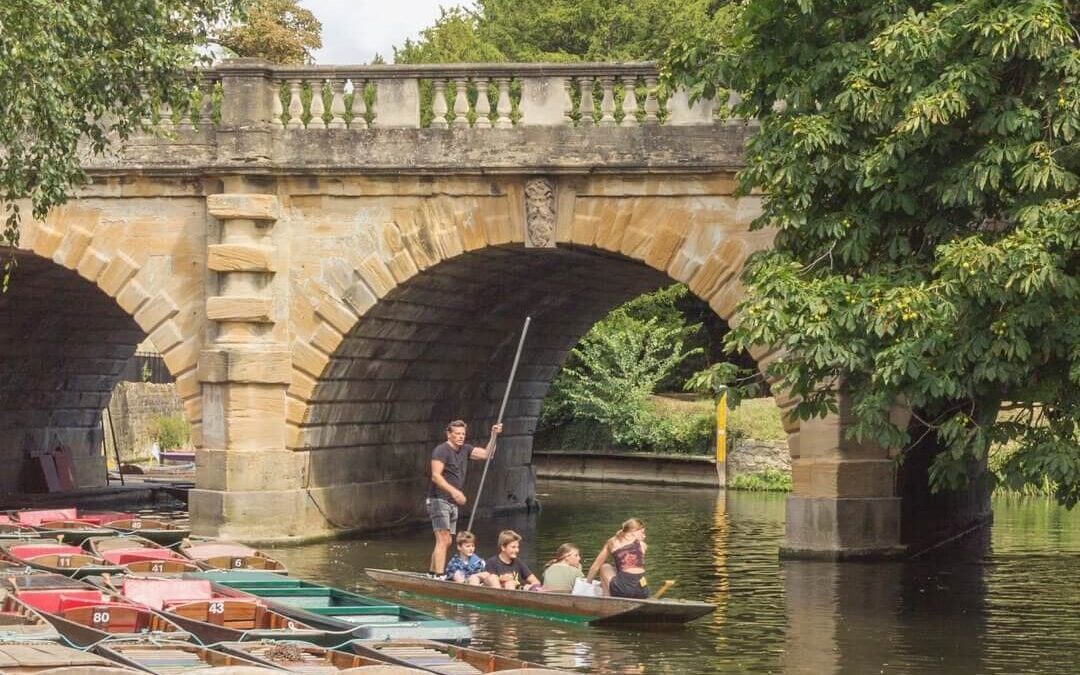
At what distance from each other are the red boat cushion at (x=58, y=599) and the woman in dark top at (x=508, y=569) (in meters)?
3.65

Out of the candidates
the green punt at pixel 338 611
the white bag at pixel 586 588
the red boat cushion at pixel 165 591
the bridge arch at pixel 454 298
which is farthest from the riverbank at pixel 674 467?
the red boat cushion at pixel 165 591

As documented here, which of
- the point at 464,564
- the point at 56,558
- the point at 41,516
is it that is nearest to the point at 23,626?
the point at 56,558

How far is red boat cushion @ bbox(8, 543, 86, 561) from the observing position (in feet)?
58.1

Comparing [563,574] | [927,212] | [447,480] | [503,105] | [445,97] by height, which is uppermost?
[445,97]

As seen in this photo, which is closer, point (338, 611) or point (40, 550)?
point (338, 611)

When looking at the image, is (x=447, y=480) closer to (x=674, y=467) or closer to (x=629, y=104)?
(x=629, y=104)

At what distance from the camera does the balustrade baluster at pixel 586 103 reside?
20594 millimetres

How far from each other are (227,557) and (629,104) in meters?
6.29

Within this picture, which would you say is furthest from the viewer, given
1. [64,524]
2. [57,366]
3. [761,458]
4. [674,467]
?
[674,467]

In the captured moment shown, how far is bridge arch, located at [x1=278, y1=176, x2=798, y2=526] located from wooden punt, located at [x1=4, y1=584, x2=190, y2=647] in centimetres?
746

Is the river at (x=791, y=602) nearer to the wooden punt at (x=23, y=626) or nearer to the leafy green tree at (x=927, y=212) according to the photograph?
the leafy green tree at (x=927, y=212)

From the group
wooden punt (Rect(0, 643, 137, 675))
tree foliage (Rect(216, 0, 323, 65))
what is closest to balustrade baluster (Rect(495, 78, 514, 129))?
wooden punt (Rect(0, 643, 137, 675))

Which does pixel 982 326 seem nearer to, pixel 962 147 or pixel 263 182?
pixel 962 147

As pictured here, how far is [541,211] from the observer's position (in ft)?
67.9
